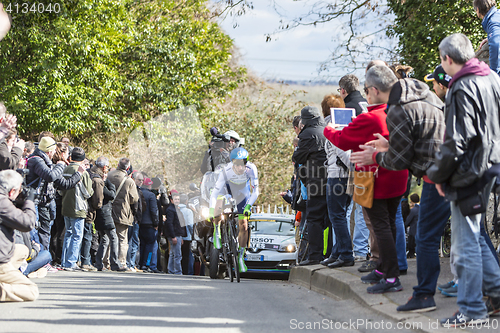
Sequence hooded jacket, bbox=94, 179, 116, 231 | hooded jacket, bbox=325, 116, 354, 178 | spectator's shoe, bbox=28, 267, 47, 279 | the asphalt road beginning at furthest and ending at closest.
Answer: hooded jacket, bbox=94, 179, 116, 231
spectator's shoe, bbox=28, 267, 47, 279
hooded jacket, bbox=325, 116, 354, 178
the asphalt road

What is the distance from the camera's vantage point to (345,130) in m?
5.87

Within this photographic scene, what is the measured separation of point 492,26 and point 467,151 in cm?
286

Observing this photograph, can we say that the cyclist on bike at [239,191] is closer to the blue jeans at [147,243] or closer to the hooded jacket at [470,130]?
the blue jeans at [147,243]

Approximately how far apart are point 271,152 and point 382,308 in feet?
72.3

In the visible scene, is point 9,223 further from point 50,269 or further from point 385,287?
point 50,269

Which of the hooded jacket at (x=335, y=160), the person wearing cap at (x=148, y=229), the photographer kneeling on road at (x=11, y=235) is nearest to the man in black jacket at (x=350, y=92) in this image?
the hooded jacket at (x=335, y=160)

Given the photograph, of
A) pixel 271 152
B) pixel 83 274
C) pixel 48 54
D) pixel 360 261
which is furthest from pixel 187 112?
pixel 360 261

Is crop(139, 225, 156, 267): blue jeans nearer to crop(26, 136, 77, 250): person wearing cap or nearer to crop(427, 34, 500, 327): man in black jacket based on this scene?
crop(26, 136, 77, 250): person wearing cap

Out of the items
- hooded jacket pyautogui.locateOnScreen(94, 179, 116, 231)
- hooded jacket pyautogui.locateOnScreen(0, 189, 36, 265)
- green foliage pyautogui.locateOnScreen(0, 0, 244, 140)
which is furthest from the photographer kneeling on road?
green foliage pyautogui.locateOnScreen(0, 0, 244, 140)

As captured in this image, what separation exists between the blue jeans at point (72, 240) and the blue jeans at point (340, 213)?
17.1ft

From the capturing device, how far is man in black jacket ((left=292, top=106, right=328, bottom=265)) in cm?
800

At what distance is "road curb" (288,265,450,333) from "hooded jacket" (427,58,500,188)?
1.14 meters

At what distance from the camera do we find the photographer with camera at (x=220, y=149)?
41.9ft

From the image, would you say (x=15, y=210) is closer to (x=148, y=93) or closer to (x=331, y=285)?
(x=331, y=285)
